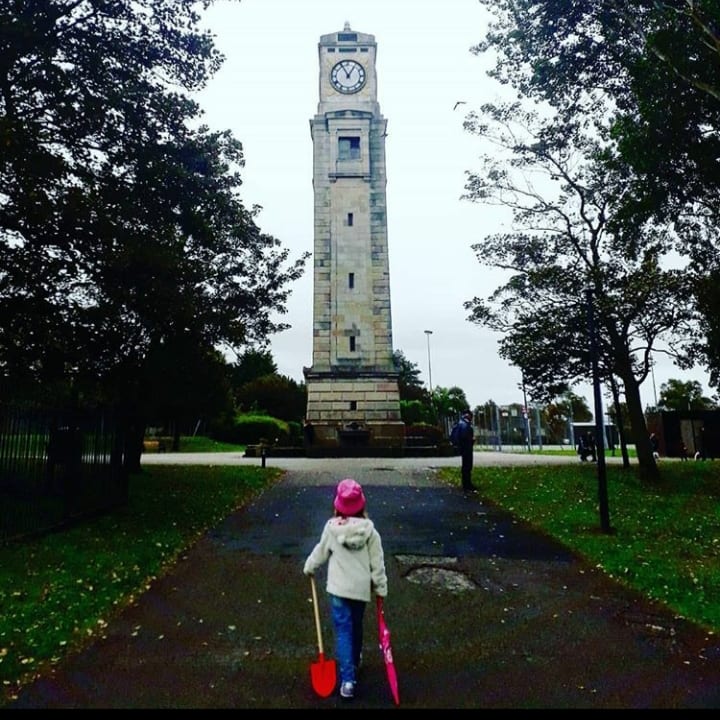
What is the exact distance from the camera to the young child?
15.5 feet

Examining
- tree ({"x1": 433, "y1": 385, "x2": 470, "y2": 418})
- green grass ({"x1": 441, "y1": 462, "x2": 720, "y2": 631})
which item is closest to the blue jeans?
green grass ({"x1": 441, "y1": 462, "x2": 720, "y2": 631})

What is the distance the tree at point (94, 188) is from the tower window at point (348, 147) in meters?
21.8

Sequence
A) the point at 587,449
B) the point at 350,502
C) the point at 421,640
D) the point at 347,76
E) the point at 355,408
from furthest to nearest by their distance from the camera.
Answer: the point at 347,76 < the point at 355,408 < the point at 587,449 < the point at 421,640 < the point at 350,502

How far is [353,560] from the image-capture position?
15.9 ft

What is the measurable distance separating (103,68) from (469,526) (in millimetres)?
11082

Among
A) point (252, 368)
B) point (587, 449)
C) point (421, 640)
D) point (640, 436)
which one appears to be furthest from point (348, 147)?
point (421, 640)

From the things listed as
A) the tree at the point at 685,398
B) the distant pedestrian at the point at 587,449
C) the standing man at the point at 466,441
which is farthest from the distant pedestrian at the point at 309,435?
the tree at the point at 685,398

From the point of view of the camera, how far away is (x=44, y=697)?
15.3 ft

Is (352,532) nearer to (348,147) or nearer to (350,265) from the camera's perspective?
(350,265)

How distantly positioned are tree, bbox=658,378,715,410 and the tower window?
55.1 m

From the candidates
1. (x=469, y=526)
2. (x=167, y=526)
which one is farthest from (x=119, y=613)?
(x=469, y=526)

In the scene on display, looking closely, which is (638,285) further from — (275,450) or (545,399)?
(275,450)

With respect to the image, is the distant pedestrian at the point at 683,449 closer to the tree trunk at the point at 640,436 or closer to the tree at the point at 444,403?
the tree trunk at the point at 640,436

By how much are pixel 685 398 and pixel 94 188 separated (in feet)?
258
